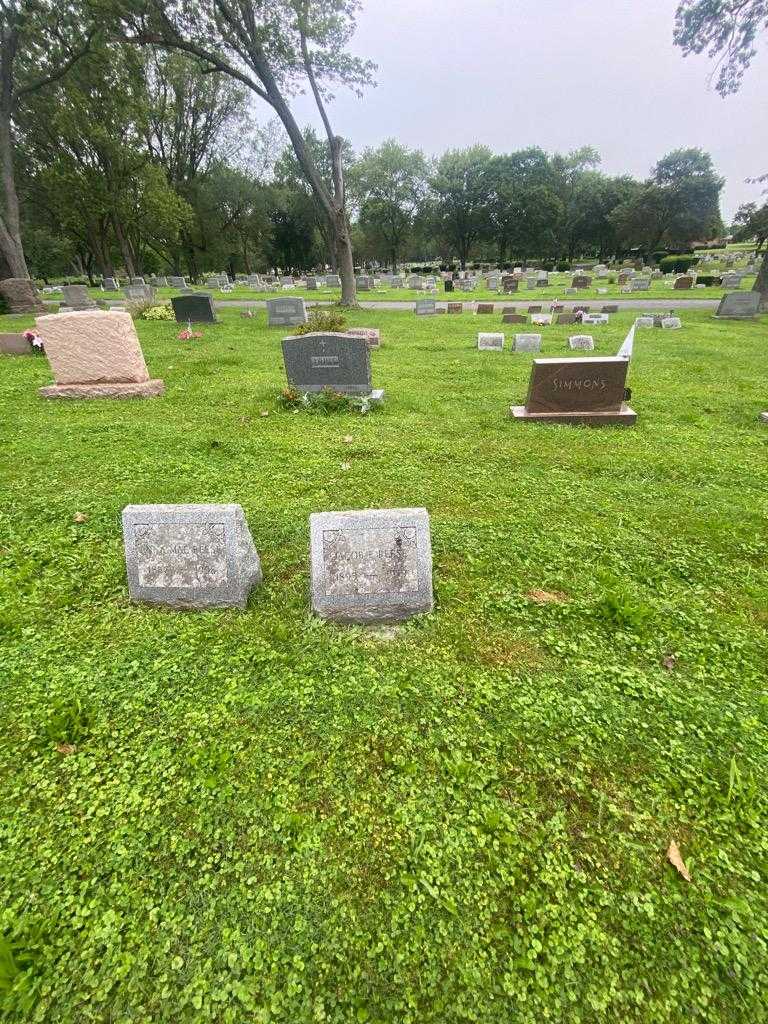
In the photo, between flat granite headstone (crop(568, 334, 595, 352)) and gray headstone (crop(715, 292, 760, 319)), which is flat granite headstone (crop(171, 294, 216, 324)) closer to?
flat granite headstone (crop(568, 334, 595, 352))

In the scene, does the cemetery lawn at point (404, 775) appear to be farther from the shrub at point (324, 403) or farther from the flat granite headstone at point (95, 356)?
the flat granite headstone at point (95, 356)

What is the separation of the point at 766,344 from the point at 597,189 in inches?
2234

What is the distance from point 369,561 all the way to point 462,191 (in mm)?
65604

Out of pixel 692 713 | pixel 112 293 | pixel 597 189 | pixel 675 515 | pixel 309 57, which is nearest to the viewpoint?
pixel 692 713

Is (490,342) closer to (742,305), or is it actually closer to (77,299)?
(742,305)

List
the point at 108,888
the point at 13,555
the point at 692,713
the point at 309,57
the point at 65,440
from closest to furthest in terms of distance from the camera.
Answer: the point at 108,888, the point at 692,713, the point at 13,555, the point at 65,440, the point at 309,57

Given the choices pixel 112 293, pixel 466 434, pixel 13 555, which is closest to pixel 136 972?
pixel 13 555

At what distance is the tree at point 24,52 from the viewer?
1570cm

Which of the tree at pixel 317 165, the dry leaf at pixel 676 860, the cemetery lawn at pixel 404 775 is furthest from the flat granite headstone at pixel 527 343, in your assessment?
the tree at pixel 317 165

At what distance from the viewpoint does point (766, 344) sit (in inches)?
497

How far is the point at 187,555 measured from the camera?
3.14 m

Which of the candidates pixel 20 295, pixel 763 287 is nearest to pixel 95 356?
pixel 20 295

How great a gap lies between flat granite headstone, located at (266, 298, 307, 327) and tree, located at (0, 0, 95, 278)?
33.9 feet

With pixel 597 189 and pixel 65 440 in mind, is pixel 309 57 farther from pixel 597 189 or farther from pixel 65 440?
pixel 597 189
